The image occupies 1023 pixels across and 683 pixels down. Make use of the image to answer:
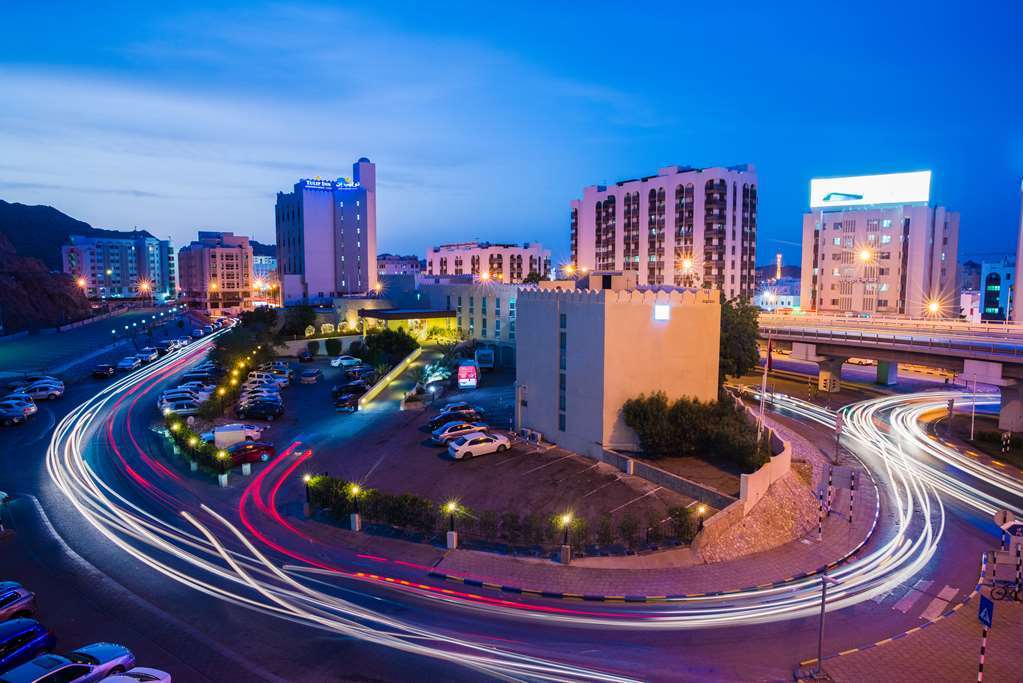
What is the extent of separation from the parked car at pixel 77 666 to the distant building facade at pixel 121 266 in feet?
576

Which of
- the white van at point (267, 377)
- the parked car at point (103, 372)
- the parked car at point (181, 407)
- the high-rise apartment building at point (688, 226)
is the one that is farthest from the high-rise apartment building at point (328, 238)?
the parked car at point (181, 407)

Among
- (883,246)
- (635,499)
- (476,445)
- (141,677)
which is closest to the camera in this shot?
(141,677)

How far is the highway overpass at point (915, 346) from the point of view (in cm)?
3684

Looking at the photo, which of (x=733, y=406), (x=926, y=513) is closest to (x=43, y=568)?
(x=733, y=406)

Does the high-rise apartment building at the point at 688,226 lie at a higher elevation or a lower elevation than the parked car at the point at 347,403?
higher

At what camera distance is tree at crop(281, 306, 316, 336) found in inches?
2793

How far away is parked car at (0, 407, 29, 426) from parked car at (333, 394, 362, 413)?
1806cm

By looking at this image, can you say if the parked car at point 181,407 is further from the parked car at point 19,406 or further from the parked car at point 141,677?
the parked car at point 141,677

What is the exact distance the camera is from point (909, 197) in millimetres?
84562

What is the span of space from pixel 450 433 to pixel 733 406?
14.1 m

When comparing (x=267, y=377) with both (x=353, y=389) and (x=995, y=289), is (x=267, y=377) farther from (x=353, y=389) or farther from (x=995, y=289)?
(x=995, y=289)

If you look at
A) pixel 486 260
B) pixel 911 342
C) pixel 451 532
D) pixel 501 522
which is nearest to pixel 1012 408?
pixel 911 342

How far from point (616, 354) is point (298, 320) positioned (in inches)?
2064

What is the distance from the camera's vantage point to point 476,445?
29078 millimetres
